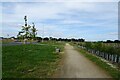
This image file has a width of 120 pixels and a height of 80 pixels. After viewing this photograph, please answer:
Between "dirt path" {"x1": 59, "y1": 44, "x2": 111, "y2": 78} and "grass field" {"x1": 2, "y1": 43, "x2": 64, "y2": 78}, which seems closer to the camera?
"dirt path" {"x1": 59, "y1": 44, "x2": 111, "y2": 78}

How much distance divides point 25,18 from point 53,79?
2949 cm

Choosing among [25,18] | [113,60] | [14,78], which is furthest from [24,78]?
[25,18]

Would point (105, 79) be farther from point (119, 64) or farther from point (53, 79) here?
point (119, 64)

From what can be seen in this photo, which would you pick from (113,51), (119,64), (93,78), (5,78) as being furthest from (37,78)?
(113,51)

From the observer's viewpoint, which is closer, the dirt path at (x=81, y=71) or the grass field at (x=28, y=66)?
the dirt path at (x=81, y=71)

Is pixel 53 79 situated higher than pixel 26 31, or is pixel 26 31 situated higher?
pixel 26 31

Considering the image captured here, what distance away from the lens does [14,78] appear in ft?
→ 42.1

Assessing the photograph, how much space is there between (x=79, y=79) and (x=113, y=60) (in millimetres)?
11007

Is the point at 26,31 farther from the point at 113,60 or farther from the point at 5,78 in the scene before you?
the point at 5,78

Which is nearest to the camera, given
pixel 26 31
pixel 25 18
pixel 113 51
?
pixel 113 51

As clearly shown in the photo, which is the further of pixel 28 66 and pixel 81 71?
pixel 28 66

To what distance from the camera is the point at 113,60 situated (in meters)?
22.8

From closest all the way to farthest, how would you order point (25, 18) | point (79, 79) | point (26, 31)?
point (79, 79) < point (25, 18) < point (26, 31)

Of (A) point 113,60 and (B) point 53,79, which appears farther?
(A) point 113,60
